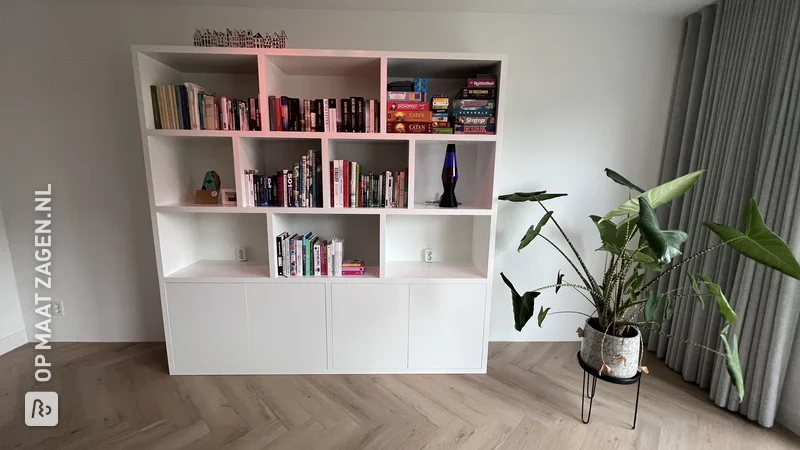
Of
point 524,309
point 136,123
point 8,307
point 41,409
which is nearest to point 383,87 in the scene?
point 524,309

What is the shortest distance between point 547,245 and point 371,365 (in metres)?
1.48

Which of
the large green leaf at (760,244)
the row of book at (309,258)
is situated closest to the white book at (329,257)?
the row of book at (309,258)

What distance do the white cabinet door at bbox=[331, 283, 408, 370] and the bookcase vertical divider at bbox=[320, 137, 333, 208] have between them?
52cm

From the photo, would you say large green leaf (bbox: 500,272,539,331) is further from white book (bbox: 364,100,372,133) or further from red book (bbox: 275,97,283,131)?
red book (bbox: 275,97,283,131)

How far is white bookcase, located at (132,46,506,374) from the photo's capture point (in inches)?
70.7

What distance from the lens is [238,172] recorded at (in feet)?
5.91

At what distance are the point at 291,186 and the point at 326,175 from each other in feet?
0.74

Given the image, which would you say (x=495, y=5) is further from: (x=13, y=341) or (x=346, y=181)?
(x=13, y=341)

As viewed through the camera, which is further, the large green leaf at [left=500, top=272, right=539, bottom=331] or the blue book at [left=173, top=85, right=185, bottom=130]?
the blue book at [left=173, top=85, right=185, bottom=130]

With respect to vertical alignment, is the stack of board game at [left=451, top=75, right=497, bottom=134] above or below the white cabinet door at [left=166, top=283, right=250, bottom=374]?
above

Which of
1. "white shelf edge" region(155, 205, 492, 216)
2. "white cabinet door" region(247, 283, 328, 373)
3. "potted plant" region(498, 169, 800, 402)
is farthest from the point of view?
"white cabinet door" region(247, 283, 328, 373)

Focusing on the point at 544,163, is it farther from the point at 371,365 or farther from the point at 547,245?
the point at 371,365

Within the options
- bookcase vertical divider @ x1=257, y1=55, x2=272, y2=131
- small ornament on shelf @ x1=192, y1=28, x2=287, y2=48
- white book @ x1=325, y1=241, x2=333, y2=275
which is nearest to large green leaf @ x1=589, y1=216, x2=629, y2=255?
white book @ x1=325, y1=241, x2=333, y2=275

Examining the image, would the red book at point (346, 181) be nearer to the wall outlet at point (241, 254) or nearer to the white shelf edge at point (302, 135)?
Answer: the white shelf edge at point (302, 135)
